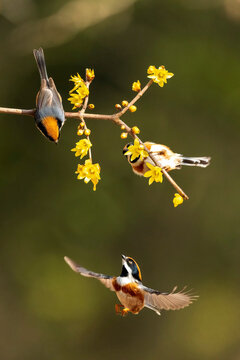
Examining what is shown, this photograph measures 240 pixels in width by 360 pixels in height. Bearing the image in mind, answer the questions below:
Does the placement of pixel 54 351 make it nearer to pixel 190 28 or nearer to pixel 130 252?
pixel 130 252

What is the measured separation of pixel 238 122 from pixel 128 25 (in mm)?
1874

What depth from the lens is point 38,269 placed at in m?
6.71

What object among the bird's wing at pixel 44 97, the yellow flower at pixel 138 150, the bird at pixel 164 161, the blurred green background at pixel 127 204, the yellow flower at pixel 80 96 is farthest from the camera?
the blurred green background at pixel 127 204

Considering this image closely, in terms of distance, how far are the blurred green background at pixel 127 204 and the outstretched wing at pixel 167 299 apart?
4337 mm

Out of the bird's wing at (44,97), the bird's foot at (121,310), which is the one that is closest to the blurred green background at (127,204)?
the bird's wing at (44,97)

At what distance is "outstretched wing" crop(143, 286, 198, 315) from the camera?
2145mm

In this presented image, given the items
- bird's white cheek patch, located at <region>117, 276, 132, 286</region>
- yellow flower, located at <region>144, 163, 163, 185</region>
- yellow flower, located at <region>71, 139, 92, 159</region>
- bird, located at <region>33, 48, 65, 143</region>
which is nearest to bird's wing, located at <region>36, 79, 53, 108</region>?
bird, located at <region>33, 48, 65, 143</region>

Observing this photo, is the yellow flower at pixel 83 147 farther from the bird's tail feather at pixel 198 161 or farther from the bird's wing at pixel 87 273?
the bird's tail feather at pixel 198 161

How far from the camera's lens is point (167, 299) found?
2.22 metres

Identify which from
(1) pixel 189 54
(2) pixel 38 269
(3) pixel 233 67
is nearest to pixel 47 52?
(1) pixel 189 54

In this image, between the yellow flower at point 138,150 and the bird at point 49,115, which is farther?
the bird at point 49,115

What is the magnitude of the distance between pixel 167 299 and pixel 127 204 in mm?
4772

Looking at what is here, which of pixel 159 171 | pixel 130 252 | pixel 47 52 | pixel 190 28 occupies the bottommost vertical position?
pixel 130 252

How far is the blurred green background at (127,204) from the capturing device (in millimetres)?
6613
